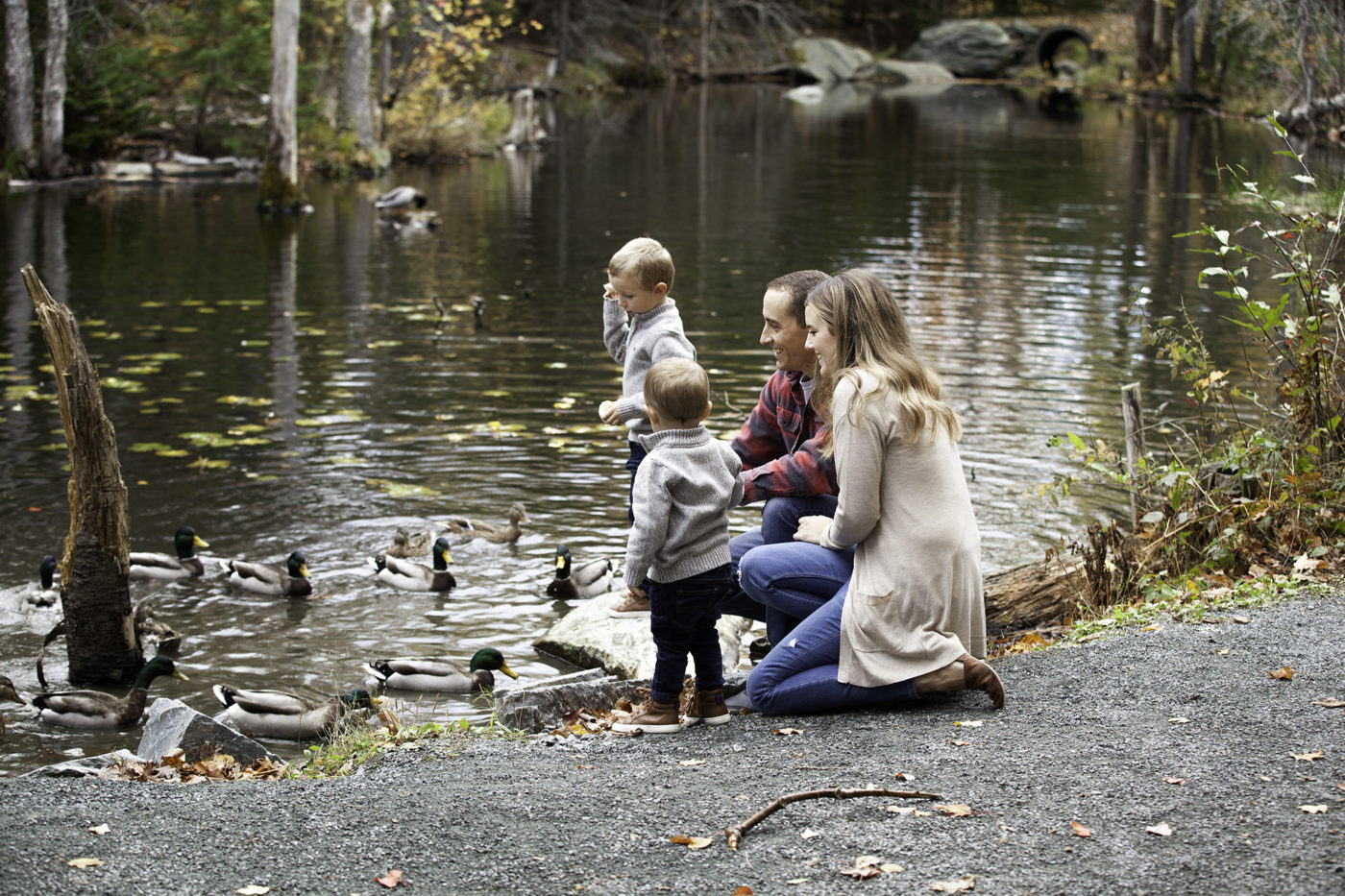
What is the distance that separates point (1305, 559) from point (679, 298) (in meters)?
10.3

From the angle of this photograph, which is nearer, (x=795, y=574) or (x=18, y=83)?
(x=795, y=574)

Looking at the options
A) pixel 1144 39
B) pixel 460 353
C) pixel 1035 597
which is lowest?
pixel 1035 597

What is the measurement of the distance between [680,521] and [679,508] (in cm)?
5

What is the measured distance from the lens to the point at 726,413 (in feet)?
36.9

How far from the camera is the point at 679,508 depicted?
15.3 feet

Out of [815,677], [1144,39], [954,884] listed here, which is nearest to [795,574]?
[815,677]

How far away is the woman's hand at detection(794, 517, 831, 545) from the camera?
508cm

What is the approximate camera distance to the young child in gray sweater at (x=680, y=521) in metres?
4.59

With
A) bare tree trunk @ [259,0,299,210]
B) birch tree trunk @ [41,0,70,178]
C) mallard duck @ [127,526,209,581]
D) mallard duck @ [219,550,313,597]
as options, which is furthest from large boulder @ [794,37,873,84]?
mallard duck @ [219,550,313,597]

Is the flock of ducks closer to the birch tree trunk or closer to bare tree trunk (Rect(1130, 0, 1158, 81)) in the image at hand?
the birch tree trunk

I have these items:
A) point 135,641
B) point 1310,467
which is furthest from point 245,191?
point 1310,467

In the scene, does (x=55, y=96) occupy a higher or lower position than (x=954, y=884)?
higher

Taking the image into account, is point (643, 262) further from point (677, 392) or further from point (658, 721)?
point (658, 721)

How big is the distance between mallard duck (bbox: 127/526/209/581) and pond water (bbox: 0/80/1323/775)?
0.34 feet
